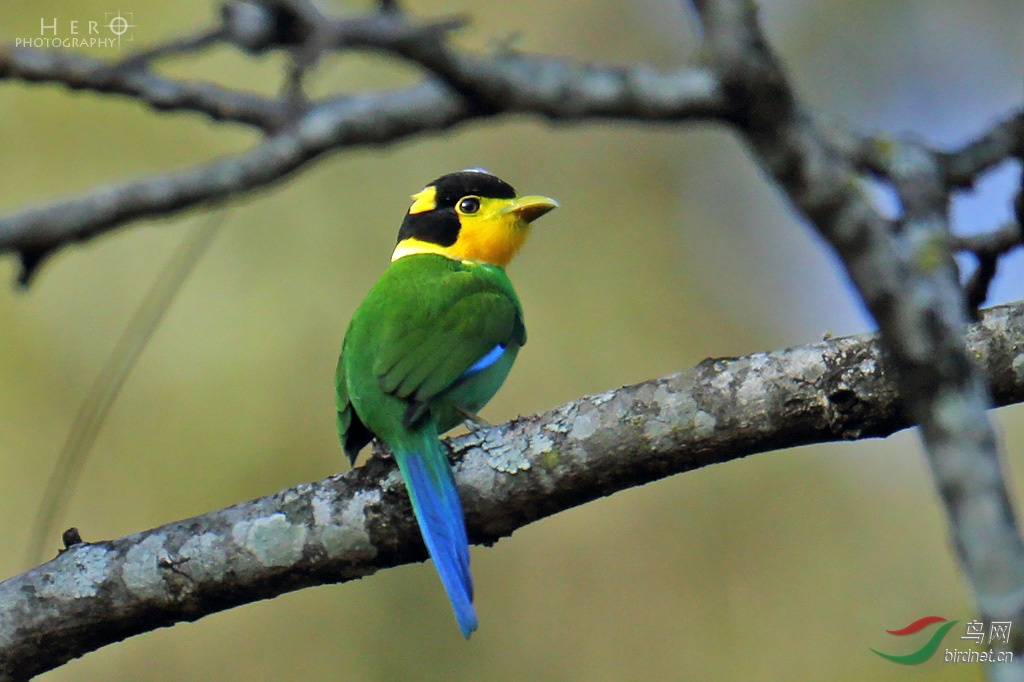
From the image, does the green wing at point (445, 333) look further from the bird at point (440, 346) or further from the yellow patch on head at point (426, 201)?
the yellow patch on head at point (426, 201)

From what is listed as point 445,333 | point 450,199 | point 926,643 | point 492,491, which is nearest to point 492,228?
point 450,199

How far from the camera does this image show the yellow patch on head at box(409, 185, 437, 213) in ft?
16.3

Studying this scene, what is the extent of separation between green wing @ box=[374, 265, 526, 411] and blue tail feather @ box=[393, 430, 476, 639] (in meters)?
0.50

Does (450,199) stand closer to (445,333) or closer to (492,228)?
(492,228)

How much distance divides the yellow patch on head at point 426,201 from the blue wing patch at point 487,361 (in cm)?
121

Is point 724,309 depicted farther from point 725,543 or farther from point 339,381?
point 339,381

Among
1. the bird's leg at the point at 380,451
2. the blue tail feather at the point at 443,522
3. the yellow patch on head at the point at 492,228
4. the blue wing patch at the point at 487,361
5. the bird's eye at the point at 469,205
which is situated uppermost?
the bird's eye at the point at 469,205

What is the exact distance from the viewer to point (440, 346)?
3781mm

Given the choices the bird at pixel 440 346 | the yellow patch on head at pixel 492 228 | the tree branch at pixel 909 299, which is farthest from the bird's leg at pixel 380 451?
the tree branch at pixel 909 299

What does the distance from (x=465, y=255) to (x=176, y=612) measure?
233 cm

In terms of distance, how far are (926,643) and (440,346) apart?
10.8 ft

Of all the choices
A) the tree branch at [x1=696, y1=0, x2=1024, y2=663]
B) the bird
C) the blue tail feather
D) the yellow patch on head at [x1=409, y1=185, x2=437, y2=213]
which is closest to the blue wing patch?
the bird

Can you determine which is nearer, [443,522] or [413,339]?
[443,522]

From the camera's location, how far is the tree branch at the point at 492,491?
8.85ft
